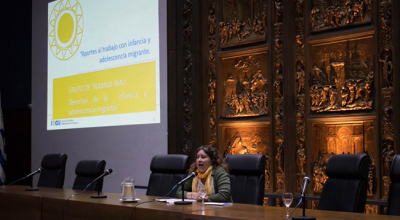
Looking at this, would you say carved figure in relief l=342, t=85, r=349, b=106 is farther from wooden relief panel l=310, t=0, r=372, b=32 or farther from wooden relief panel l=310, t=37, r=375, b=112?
wooden relief panel l=310, t=0, r=372, b=32

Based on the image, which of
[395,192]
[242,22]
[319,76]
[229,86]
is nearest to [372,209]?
[319,76]

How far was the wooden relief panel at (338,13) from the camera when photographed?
5.09 meters

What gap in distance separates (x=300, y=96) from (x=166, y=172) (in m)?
1.72

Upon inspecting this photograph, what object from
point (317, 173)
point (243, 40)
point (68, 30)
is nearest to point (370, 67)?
point (317, 173)

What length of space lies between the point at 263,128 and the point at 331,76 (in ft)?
3.37

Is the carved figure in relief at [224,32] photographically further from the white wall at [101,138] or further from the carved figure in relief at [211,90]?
the white wall at [101,138]

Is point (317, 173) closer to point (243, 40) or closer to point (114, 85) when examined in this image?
point (243, 40)

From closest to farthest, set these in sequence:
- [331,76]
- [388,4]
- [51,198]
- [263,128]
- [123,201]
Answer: [123,201], [51,198], [388,4], [331,76], [263,128]

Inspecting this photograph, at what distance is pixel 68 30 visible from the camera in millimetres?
7957

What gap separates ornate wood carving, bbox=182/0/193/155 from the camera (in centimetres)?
648

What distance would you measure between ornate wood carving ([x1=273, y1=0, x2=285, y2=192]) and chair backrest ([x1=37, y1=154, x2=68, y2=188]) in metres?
2.45

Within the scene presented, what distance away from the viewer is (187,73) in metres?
6.50

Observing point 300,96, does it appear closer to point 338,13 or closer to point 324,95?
point 324,95

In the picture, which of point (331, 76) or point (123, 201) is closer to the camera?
point (123, 201)
